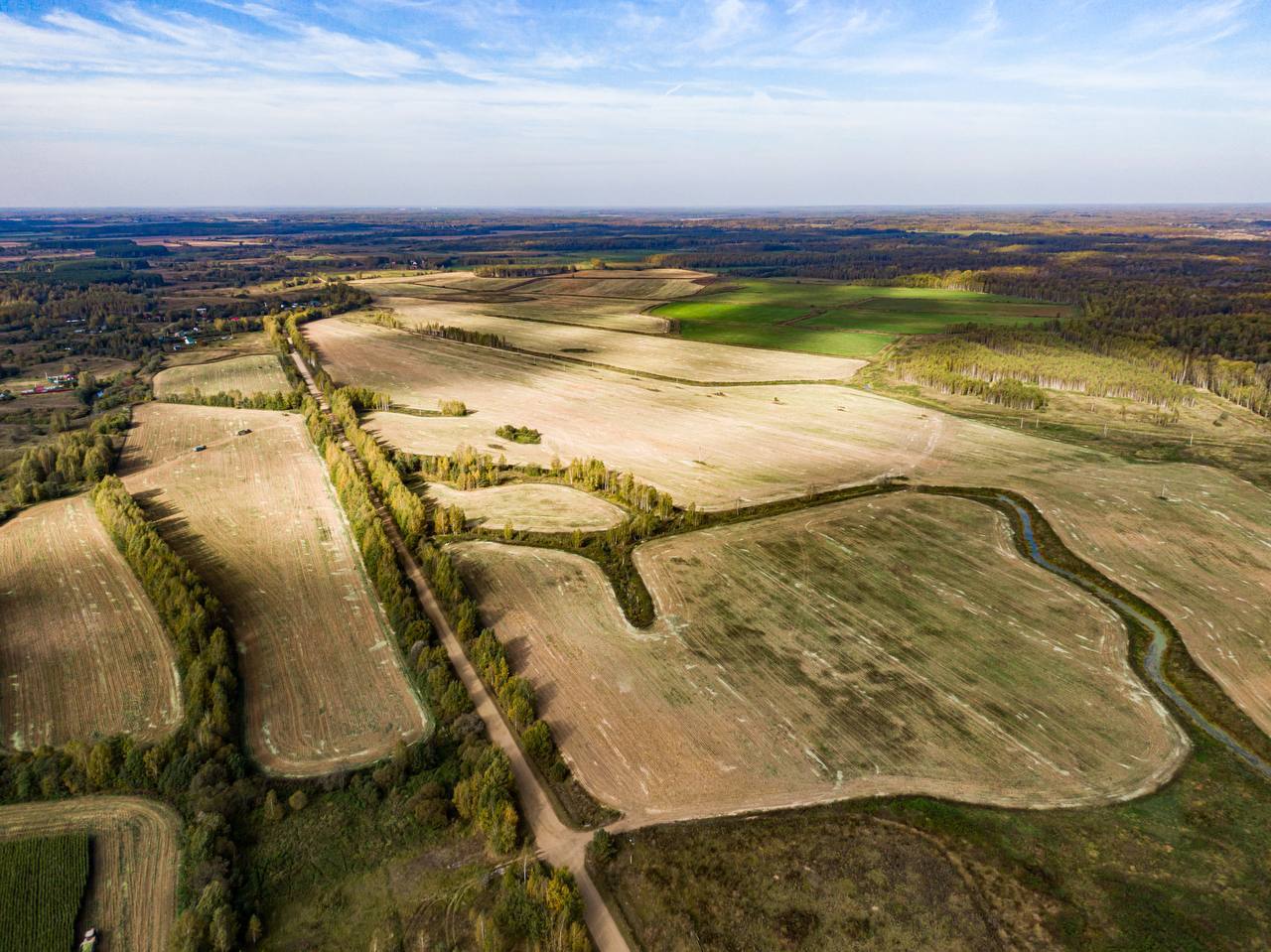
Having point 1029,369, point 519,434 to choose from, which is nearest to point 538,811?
point 519,434

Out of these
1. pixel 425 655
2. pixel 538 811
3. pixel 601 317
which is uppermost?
pixel 601 317

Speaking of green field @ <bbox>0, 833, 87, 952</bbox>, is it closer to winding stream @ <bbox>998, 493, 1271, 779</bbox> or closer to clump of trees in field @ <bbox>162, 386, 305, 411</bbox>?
winding stream @ <bbox>998, 493, 1271, 779</bbox>

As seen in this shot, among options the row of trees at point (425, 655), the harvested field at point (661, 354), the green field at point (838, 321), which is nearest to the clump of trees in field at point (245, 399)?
the row of trees at point (425, 655)

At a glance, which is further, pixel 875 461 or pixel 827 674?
pixel 875 461

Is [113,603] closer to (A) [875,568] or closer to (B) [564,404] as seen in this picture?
(A) [875,568]

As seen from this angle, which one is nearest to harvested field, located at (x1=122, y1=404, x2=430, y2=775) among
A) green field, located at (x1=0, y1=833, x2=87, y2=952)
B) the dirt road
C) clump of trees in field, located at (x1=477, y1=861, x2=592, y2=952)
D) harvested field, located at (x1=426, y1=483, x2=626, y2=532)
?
the dirt road

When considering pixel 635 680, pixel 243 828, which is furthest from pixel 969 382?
pixel 243 828

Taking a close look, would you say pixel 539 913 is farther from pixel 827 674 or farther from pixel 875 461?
pixel 875 461

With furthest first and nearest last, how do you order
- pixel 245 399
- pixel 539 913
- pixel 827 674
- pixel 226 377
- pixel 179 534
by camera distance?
pixel 226 377 < pixel 245 399 < pixel 179 534 < pixel 827 674 < pixel 539 913
